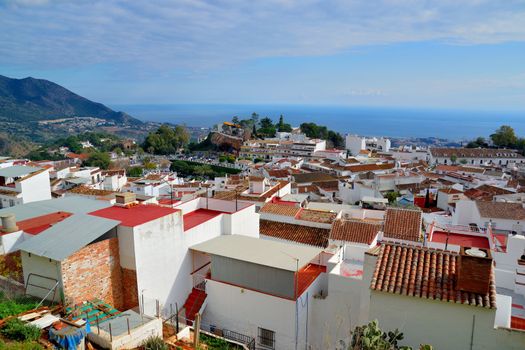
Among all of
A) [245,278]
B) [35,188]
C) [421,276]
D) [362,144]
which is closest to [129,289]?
[245,278]

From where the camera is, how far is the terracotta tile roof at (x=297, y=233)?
63.7 feet

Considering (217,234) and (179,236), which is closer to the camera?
(179,236)

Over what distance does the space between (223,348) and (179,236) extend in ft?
14.1

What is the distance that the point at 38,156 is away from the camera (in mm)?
79062

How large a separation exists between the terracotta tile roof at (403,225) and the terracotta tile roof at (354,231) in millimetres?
922

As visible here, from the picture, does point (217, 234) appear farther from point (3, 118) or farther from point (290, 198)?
point (3, 118)

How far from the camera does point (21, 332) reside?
301 inches

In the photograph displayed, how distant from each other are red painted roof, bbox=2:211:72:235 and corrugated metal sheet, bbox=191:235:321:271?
5.15 meters

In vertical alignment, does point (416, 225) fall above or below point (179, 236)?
below

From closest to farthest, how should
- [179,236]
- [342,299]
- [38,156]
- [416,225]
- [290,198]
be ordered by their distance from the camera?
[342,299] → [179,236] → [416,225] → [290,198] → [38,156]

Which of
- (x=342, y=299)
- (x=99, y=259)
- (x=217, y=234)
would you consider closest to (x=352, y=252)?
(x=342, y=299)

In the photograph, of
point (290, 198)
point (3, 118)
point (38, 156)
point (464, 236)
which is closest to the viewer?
point (464, 236)

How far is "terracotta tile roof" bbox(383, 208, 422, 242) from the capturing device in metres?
19.4

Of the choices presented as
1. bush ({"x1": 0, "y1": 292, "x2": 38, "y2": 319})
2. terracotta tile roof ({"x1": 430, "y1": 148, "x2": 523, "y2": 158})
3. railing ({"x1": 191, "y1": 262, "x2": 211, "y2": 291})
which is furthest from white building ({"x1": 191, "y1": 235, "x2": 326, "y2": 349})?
terracotta tile roof ({"x1": 430, "y1": 148, "x2": 523, "y2": 158})
